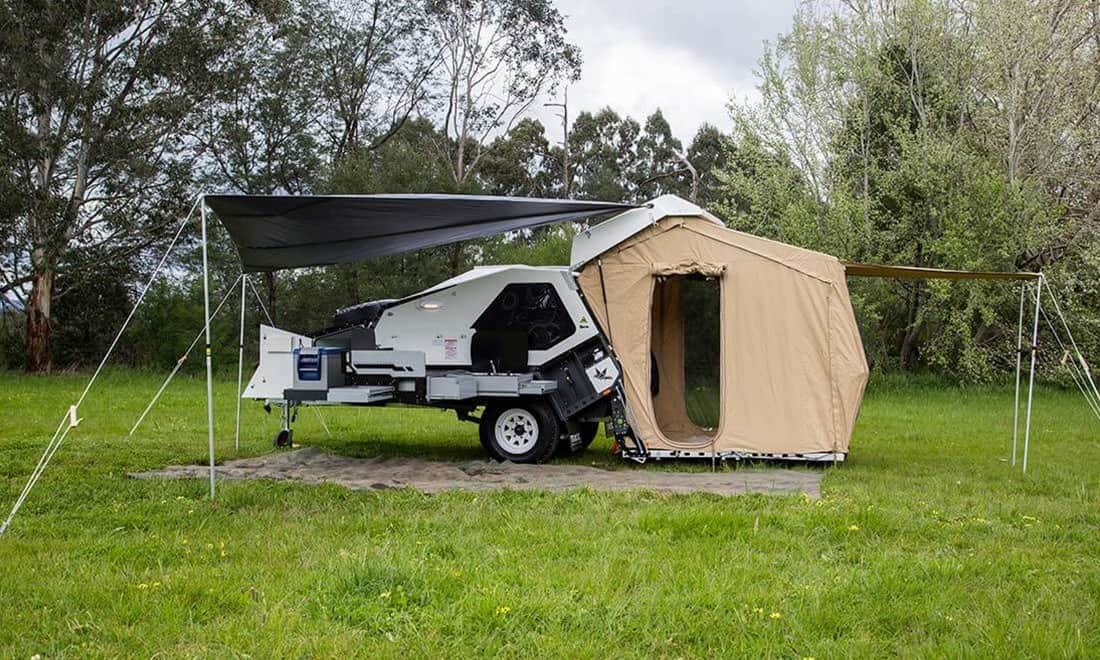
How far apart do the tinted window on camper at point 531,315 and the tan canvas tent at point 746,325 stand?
40 cm

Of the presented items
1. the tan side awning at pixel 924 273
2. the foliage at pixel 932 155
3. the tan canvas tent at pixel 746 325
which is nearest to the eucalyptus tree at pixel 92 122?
the foliage at pixel 932 155

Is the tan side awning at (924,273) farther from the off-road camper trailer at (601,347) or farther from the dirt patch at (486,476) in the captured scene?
the dirt patch at (486,476)

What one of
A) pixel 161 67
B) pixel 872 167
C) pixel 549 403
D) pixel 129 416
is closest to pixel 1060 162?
pixel 872 167

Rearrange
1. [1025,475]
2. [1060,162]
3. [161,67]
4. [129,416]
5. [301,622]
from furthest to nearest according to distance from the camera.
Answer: [161,67] < [1060,162] < [129,416] < [1025,475] < [301,622]

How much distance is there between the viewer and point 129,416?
47.4 ft

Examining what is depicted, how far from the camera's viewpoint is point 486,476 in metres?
8.87

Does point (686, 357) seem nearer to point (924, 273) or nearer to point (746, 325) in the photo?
point (746, 325)

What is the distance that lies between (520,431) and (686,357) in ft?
8.48

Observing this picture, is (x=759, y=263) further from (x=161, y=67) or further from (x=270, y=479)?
(x=161, y=67)

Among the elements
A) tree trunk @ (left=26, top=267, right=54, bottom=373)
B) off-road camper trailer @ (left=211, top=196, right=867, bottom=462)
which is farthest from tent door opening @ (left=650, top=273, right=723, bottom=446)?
tree trunk @ (left=26, top=267, right=54, bottom=373)

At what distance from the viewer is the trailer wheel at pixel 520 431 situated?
987 cm

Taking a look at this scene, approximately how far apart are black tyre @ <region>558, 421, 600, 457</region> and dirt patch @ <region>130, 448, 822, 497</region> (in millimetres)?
564

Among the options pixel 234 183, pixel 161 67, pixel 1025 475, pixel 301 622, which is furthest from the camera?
pixel 234 183

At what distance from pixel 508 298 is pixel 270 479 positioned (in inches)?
114
